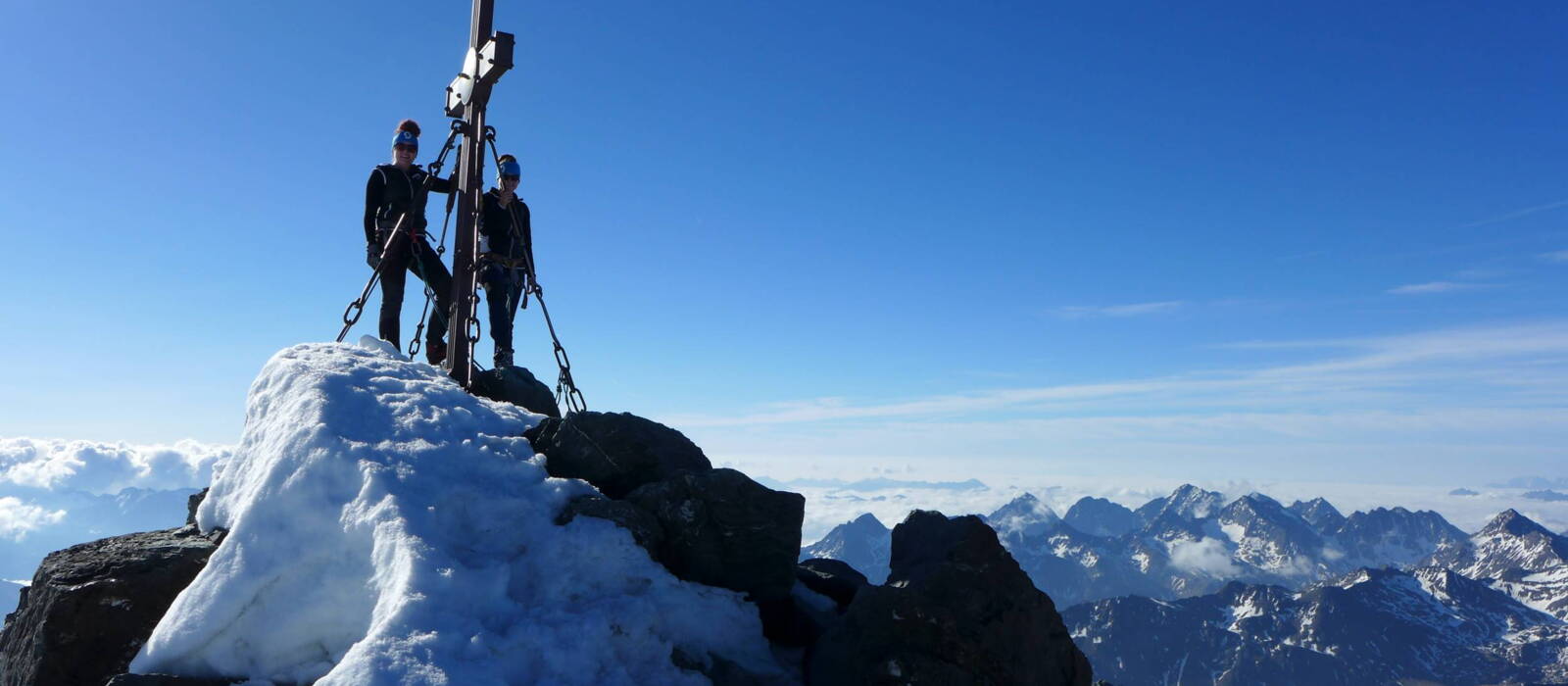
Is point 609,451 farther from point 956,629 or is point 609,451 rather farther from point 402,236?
point 402,236

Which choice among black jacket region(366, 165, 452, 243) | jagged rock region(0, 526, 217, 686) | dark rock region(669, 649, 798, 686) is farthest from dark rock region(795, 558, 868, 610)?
black jacket region(366, 165, 452, 243)

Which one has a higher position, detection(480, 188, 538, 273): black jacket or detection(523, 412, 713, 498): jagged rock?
detection(480, 188, 538, 273): black jacket

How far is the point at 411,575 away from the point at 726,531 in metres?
3.93

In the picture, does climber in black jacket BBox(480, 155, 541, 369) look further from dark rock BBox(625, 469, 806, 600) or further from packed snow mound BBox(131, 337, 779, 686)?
dark rock BBox(625, 469, 806, 600)

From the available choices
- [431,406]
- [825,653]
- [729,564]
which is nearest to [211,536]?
[431,406]

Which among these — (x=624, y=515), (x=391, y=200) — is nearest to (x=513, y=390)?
(x=391, y=200)

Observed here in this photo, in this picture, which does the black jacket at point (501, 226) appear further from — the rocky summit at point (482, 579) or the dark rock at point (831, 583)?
the dark rock at point (831, 583)

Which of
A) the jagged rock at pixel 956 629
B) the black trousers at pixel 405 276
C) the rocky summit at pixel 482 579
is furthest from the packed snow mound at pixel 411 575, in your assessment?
the black trousers at pixel 405 276

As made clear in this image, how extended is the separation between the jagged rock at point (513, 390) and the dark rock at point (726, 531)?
5445 millimetres

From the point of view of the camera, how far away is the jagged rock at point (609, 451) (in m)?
13.0

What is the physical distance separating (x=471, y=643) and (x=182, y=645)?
312cm

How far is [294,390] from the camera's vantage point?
42.2ft

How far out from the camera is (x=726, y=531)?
12.0m

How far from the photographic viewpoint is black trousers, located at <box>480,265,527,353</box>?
61.7ft
